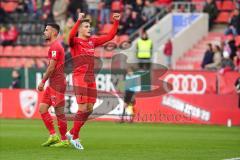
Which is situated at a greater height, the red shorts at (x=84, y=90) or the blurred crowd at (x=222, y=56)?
the blurred crowd at (x=222, y=56)

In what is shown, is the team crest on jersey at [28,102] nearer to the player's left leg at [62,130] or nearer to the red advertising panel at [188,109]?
the red advertising panel at [188,109]

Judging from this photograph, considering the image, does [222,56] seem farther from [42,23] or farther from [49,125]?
[49,125]

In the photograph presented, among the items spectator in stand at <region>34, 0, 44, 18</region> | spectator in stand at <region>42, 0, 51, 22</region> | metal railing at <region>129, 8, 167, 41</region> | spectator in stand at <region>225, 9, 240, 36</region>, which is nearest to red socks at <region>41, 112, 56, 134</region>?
spectator in stand at <region>225, 9, 240, 36</region>

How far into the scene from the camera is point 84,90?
16.0 m

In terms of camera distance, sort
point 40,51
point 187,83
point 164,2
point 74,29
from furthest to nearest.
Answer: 1. point 164,2
2. point 40,51
3. point 187,83
4. point 74,29

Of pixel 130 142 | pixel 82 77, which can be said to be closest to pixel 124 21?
pixel 130 142

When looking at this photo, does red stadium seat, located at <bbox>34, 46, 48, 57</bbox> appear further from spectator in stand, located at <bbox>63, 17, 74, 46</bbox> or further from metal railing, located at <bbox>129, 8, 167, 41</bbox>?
metal railing, located at <bbox>129, 8, 167, 41</bbox>

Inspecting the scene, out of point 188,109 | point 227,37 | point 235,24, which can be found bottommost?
point 188,109

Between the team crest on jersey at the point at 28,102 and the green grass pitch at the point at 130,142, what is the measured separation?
3.15 meters

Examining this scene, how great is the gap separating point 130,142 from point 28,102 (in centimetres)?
1105

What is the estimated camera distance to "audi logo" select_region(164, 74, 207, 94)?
27.6m

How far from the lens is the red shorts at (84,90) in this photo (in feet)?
52.5

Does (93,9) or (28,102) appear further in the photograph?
(93,9)

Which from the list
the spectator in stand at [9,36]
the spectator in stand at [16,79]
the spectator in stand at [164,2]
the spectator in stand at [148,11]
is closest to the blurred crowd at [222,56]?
the spectator in stand at [148,11]
